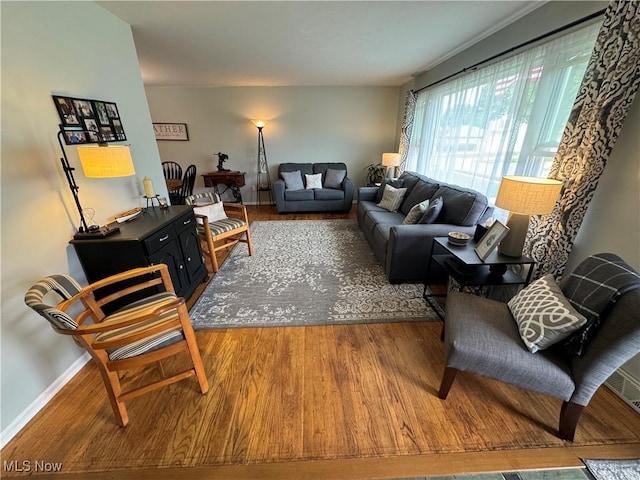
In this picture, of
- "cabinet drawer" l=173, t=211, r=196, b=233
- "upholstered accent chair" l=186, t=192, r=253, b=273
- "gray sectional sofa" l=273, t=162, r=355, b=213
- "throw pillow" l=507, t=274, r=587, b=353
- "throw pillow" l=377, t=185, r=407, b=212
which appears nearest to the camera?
"throw pillow" l=507, t=274, r=587, b=353

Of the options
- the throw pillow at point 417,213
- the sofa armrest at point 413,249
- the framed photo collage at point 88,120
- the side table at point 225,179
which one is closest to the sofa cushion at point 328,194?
the side table at point 225,179

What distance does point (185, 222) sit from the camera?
230 centimetres

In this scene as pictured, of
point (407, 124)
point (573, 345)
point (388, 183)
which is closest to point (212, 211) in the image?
point (388, 183)

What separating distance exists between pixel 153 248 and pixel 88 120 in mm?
1044

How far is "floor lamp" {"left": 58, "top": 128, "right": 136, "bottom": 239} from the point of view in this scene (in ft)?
5.01

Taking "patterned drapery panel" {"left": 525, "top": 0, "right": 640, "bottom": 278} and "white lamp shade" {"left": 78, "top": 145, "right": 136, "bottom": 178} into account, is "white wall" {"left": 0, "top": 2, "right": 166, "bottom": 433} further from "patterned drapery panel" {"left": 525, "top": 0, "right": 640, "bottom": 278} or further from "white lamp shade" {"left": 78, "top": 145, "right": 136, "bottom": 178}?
"patterned drapery panel" {"left": 525, "top": 0, "right": 640, "bottom": 278}

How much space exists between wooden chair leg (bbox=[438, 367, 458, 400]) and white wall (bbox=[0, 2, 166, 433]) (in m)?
2.27


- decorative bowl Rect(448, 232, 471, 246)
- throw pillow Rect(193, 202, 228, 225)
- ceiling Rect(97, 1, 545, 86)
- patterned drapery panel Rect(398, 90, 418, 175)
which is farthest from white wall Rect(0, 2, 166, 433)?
patterned drapery panel Rect(398, 90, 418, 175)

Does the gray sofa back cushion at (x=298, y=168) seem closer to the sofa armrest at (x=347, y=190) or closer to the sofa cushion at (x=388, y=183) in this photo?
the sofa armrest at (x=347, y=190)

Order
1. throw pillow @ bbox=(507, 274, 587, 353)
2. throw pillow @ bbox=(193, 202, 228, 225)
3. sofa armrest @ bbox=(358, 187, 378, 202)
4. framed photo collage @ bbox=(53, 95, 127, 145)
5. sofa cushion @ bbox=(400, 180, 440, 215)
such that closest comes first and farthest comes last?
throw pillow @ bbox=(507, 274, 587, 353) < framed photo collage @ bbox=(53, 95, 127, 145) < throw pillow @ bbox=(193, 202, 228, 225) < sofa cushion @ bbox=(400, 180, 440, 215) < sofa armrest @ bbox=(358, 187, 378, 202)

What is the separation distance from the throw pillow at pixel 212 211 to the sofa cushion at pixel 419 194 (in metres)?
2.42

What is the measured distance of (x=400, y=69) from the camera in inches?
150

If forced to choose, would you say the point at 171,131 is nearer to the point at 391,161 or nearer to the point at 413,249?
the point at 391,161

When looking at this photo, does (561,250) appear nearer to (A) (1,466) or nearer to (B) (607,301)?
(B) (607,301)
